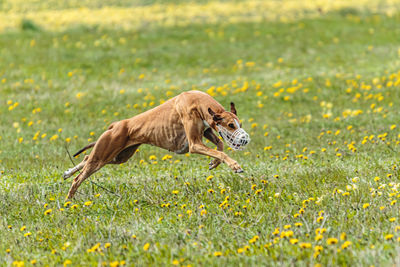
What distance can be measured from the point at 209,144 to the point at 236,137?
4.96 meters

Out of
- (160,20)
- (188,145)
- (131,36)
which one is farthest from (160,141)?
(160,20)

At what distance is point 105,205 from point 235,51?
1255 centimetres

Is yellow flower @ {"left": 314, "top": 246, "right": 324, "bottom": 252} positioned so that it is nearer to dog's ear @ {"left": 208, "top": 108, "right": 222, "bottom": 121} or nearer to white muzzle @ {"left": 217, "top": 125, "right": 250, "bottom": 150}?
white muzzle @ {"left": 217, "top": 125, "right": 250, "bottom": 150}

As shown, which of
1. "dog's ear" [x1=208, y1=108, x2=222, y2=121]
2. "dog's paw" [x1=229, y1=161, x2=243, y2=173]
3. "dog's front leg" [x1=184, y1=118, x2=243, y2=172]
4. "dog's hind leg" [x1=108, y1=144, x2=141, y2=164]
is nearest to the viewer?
"dog's paw" [x1=229, y1=161, x2=243, y2=173]

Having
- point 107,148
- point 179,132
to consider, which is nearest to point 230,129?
point 179,132

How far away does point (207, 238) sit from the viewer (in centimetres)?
446

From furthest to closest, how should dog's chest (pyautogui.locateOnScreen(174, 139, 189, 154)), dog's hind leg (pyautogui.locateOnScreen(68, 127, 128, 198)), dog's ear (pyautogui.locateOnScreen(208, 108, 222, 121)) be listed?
dog's hind leg (pyautogui.locateOnScreen(68, 127, 128, 198)) < dog's chest (pyautogui.locateOnScreen(174, 139, 189, 154)) < dog's ear (pyautogui.locateOnScreen(208, 108, 222, 121))

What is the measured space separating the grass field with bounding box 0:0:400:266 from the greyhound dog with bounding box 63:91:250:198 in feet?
1.69

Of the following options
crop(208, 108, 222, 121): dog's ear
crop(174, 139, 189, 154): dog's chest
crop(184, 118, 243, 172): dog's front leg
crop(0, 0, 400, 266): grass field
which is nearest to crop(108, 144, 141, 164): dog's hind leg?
crop(0, 0, 400, 266): grass field

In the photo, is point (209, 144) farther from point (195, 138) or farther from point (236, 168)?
point (236, 168)

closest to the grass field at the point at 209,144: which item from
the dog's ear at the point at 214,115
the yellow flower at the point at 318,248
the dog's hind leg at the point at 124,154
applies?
the yellow flower at the point at 318,248

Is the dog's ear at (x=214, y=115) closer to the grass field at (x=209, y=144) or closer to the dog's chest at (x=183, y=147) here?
the dog's chest at (x=183, y=147)

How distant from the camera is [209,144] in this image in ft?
32.2

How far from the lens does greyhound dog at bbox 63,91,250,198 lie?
4.95 m
